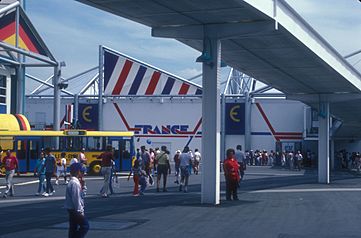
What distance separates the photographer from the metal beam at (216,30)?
60.6ft

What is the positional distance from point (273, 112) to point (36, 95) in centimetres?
2425

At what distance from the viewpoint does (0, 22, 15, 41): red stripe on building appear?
125 ft

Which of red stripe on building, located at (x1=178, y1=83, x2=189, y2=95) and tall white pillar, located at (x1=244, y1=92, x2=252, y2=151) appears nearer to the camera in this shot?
tall white pillar, located at (x1=244, y1=92, x2=252, y2=151)

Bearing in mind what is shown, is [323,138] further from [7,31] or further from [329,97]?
[7,31]

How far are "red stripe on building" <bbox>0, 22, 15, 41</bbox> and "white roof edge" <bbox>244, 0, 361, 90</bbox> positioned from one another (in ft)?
67.6

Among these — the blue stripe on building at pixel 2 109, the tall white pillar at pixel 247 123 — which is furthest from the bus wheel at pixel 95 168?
the tall white pillar at pixel 247 123

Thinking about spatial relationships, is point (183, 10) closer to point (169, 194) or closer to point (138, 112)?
point (169, 194)

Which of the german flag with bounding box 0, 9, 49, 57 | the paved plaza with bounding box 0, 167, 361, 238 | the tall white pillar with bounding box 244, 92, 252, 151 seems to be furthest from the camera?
the tall white pillar with bounding box 244, 92, 252, 151

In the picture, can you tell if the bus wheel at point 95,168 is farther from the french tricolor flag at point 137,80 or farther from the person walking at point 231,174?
the french tricolor flag at point 137,80

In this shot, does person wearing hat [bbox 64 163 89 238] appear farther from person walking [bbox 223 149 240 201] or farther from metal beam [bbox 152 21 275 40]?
person walking [bbox 223 149 240 201]

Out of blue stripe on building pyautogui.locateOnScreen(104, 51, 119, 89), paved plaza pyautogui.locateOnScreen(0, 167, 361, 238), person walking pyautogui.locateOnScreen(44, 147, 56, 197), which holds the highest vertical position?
blue stripe on building pyautogui.locateOnScreen(104, 51, 119, 89)

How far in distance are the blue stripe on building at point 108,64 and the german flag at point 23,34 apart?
2294 cm

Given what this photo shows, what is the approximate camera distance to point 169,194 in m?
23.0

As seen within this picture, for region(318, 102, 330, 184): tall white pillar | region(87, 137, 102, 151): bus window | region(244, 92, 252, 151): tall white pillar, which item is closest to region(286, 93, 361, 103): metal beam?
region(318, 102, 330, 184): tall white pillar
